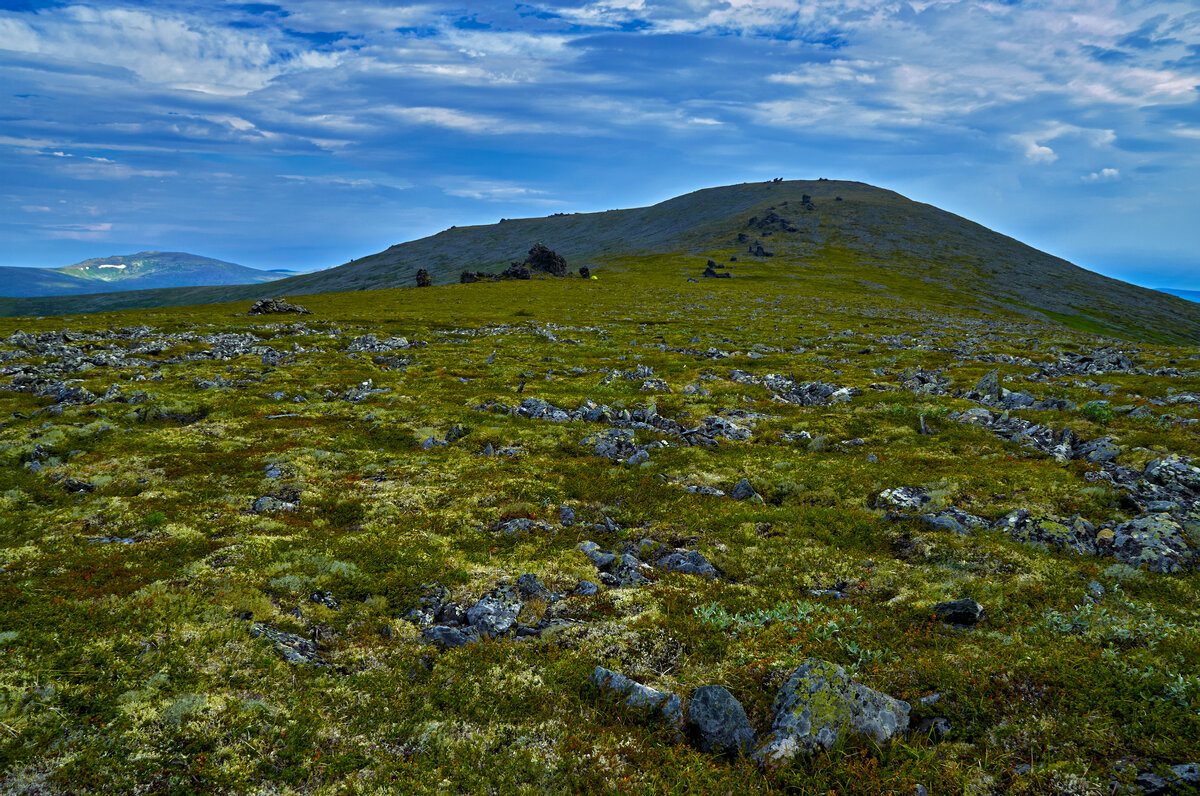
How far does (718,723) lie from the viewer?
761 cm

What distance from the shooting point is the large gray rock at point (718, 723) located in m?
7.46

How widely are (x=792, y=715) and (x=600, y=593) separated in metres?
4.84

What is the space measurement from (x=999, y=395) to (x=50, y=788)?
33.5 meters

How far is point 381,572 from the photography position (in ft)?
39.3

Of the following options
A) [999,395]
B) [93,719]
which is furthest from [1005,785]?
[999,395]

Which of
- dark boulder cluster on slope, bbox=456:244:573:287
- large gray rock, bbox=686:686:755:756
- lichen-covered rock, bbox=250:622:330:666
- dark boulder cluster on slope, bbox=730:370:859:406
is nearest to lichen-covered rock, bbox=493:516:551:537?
lichen-covered rock, bbox=250:622:330:666

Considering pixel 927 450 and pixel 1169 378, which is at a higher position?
pixel 1169 378

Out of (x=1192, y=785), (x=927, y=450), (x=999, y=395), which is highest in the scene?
(x=999, y=395)

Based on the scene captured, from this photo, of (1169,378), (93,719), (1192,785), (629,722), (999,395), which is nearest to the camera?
(1192,785)

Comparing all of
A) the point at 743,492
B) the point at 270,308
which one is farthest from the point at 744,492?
the point at 270,308

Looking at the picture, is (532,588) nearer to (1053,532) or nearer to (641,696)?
(641,696)

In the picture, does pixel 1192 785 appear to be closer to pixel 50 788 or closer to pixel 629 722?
pixel 629 722

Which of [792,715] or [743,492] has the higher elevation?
[743,492]

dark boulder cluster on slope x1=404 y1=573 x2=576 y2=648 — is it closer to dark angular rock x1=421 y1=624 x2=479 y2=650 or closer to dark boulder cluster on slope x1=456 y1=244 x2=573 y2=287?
dark angular rock x1=421 y1=624 x2=479 y2=650
